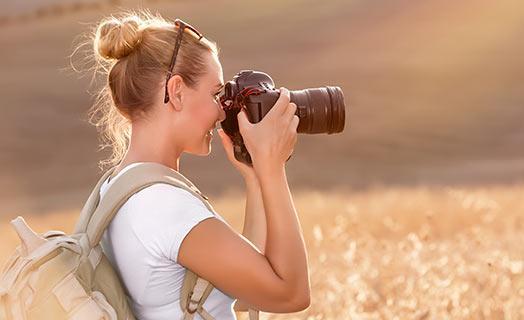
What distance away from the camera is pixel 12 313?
9.20 feet

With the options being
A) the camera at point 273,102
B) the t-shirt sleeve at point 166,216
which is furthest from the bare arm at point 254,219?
the t-shirt sleeve at point 166,216

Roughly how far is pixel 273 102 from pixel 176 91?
0.25 meters

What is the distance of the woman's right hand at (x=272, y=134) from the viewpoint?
9.83ft

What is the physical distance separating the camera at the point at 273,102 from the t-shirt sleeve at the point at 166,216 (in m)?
0.38

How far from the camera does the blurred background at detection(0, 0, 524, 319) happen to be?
203 inches

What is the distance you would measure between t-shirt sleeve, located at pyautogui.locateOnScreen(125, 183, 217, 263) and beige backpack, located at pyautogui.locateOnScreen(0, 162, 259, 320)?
0.03 metres

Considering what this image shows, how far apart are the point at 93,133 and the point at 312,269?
72.6ft

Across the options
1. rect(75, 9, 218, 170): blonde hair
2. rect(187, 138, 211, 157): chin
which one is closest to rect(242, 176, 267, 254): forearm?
rect(187, 138, 211, 157): chin

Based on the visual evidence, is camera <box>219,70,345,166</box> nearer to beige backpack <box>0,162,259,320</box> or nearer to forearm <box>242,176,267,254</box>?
forearm <box>242,176,267,254</box>

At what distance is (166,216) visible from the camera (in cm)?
287

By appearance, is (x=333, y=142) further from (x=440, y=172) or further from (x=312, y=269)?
(x=312, y=269)

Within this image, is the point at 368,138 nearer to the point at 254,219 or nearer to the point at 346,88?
the point at 346,88

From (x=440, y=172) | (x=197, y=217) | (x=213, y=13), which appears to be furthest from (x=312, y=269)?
(x=213, y=13)

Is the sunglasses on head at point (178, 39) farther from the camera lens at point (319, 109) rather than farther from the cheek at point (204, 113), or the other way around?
the camera lens at point (319, 109)
